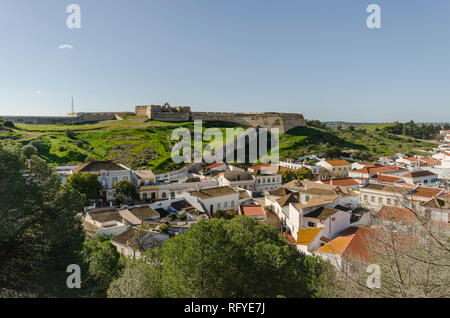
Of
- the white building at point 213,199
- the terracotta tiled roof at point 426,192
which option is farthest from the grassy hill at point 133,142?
the terracotta tiled roof at point 426,192

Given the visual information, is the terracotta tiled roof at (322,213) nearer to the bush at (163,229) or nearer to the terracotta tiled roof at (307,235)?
the terracotta tiled roof at (307,235)

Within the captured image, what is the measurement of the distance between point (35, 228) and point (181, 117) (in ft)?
228

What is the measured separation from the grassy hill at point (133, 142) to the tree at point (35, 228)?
106 feet

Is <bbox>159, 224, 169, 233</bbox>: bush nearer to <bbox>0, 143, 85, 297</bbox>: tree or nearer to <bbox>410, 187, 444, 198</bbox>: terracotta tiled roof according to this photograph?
<bbox>0, 143, 85, 297</bbox>: tree

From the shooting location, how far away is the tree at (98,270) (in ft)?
28.3

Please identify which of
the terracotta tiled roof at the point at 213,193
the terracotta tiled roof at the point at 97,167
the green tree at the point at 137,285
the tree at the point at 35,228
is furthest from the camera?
the terracotta tiled roof at the point at 97,167

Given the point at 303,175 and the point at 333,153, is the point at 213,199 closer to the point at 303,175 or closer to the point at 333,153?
the point at 303,175

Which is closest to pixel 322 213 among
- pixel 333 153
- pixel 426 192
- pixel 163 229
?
pixel 163 229

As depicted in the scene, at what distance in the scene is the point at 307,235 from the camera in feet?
57.1

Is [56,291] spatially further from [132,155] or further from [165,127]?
[165,127]

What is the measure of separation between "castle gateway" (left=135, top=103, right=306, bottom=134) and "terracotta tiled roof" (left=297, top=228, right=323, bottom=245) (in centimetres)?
5826

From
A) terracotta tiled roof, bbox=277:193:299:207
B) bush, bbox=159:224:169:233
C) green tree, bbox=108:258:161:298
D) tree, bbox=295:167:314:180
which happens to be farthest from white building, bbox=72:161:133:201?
green tree, bbox=108:258:161:298

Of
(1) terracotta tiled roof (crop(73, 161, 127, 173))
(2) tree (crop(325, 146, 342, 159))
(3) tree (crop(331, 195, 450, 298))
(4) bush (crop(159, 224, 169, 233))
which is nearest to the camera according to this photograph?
(3) tree (crop(331, 195, 450, 298))

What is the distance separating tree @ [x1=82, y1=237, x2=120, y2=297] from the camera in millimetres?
8625
